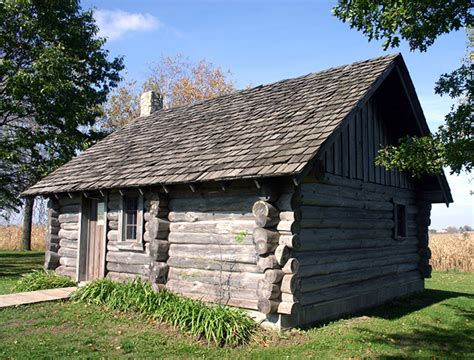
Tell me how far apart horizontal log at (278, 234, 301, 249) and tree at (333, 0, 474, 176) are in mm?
2632

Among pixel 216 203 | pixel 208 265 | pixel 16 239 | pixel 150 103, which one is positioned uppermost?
pixel 150 103

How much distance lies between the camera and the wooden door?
41.5ft

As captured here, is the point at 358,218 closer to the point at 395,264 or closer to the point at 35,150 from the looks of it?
the point at 395,264

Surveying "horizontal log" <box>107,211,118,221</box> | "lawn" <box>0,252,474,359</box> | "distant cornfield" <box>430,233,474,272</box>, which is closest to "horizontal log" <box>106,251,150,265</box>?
"horizontal log" <box>107,211,118,221</box>

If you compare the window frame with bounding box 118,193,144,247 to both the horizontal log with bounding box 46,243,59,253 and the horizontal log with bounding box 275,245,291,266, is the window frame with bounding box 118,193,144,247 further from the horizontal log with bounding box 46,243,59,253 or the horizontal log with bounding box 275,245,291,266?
the horizontal log with bounding box 275,245,291,266

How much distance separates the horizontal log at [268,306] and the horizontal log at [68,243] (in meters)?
7.54

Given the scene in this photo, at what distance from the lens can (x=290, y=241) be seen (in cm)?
811

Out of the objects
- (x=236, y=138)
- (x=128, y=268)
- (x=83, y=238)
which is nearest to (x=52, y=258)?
(x=83, y=238)

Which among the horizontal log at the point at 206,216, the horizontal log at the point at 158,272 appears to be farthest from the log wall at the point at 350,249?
the horizontal log at the point at 158,272

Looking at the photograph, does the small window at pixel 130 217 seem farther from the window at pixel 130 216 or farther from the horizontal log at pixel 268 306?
the horizontal log at pixel 268 306

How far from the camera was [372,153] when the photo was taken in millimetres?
11547

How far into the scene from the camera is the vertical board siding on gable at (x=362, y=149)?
10008 millimetres

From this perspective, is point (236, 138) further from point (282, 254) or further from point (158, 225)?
point (282, 254)

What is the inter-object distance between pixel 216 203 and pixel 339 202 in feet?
9.14
